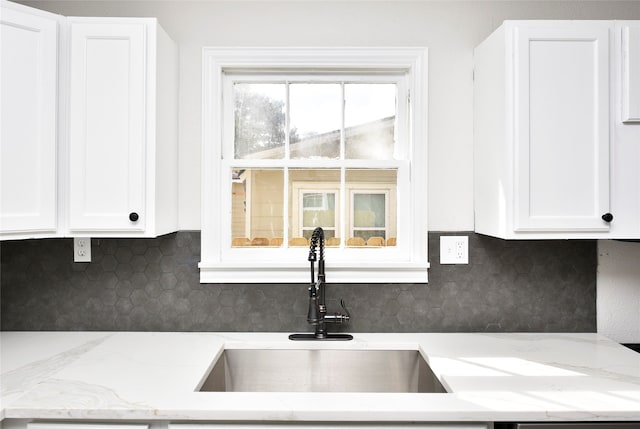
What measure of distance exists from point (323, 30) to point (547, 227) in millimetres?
1201

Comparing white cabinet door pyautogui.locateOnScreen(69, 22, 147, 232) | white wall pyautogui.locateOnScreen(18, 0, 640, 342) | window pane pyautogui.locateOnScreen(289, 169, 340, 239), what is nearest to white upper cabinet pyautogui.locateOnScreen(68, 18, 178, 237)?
white cabinet door pyautogui.locateOnScreen(69, 22, 147, 232)

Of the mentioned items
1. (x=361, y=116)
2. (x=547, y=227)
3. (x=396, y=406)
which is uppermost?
(x=361, y=116)

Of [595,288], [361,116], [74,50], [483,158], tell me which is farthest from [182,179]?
[595,288]

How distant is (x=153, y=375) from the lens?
1.62 metres

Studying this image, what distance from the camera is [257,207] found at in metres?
2.24

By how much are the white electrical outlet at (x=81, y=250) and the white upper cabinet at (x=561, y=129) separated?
170cm

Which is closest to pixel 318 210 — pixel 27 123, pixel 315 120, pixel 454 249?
pixel 315 120

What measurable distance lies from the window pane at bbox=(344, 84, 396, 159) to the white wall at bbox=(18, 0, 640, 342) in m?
0.18

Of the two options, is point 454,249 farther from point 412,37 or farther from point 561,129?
point 412,37

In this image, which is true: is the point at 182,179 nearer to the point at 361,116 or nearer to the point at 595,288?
the point at 361,116

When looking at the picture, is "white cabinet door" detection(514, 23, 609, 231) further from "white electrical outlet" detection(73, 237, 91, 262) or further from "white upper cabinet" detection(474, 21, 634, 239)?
"white electrical outlet" detection(73, 237, 91, 262)

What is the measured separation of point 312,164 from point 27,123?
3.53 feet

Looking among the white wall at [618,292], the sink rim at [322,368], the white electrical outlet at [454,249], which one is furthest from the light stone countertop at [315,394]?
the white electrical outlet at [454,249]

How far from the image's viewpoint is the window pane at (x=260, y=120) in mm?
2244
